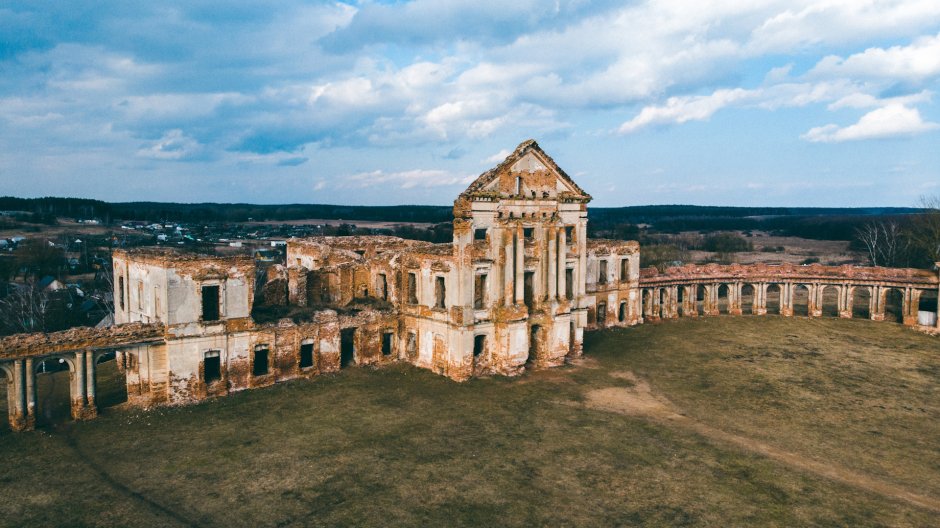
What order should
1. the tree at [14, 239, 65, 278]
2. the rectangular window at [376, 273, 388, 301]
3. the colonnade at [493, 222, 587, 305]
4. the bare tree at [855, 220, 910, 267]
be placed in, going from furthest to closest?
the bare tree at [855, 220, 910, 267] < the tree at [14, 239, 65, 278] < the rectangular window at [376, 273, 388, 301] < the colonnade at [493, 222, 587, 305]

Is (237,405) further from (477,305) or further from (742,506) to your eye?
(742,506)

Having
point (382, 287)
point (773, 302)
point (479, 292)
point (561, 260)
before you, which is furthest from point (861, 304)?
point (382, 287)

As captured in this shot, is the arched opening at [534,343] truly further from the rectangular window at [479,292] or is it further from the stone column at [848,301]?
the stone column at [848,301]

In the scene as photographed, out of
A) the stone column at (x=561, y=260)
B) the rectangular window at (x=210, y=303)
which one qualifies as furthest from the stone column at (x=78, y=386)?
the stone column at (x=561, y=260)

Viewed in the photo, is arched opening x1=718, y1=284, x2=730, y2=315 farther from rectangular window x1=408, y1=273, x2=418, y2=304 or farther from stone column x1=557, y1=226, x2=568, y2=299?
rectangular window x1=408, y1=273, x2=418, y2=304

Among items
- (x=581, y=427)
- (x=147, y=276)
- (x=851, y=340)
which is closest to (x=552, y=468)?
(x=581, y=427)

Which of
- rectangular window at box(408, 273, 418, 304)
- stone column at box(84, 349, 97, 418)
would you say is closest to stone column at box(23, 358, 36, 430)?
stone column at box(84, 349, 97, 418)

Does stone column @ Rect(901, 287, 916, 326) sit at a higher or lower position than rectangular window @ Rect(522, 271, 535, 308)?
lower

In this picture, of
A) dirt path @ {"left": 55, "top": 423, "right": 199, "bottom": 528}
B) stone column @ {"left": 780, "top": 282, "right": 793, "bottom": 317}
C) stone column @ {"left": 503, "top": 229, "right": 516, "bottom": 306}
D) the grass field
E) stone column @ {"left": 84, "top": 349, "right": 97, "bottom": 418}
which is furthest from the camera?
stone column @ {"left": 780, "top": 282, "right": 793, "bottom": 317}
